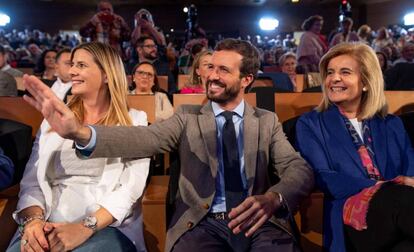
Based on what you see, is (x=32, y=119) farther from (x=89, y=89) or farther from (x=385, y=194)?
(x=385, y=194)

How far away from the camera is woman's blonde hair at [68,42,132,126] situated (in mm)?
1841

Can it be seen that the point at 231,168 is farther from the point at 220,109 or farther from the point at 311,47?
the point at 311,47

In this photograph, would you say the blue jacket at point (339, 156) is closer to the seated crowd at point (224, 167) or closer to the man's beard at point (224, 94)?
the seated crowd at point (224, 167)

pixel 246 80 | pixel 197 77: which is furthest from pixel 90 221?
pixel 197 77

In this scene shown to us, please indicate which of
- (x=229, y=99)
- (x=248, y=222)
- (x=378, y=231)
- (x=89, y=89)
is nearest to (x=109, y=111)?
Answer: (x=89, y=89)

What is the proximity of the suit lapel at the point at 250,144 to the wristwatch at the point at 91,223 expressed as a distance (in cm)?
58

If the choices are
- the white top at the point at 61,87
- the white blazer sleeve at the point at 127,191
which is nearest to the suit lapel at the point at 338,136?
the white blazer sleeve at the point at 127,191

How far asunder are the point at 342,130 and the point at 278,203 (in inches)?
23.6

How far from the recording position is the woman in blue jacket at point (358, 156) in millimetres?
1546

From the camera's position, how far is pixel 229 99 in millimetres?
1854

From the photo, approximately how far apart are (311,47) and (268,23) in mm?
11972

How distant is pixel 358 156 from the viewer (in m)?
1.90

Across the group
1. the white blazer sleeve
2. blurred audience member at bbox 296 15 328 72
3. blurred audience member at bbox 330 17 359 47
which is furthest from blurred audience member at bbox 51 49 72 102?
blurred audience member at bbox 330 17 359 47

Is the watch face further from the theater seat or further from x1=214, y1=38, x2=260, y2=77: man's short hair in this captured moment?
x1=214, y1=38, x2=260, y2=77: man's short hair
